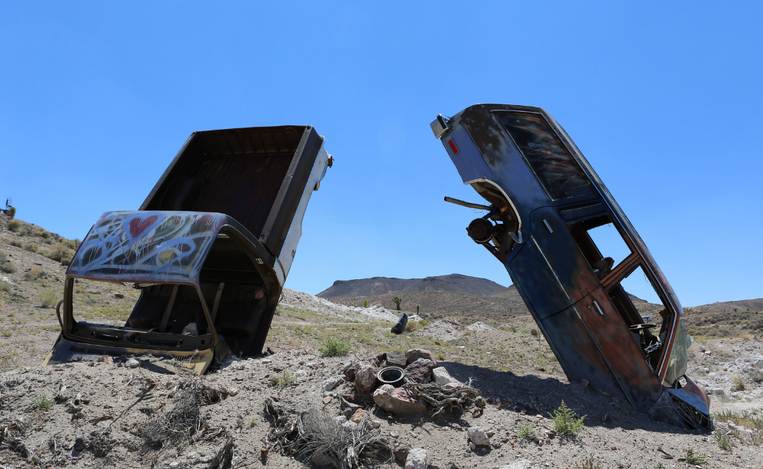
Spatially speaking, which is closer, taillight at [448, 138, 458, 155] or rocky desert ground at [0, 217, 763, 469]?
rocky desert ground at [0, 217, 763, 469]

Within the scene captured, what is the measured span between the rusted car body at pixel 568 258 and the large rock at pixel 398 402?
8.79 ft

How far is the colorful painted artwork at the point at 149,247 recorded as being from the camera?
6168mm

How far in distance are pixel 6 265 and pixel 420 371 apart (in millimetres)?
20127

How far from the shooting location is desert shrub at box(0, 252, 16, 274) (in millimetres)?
18844

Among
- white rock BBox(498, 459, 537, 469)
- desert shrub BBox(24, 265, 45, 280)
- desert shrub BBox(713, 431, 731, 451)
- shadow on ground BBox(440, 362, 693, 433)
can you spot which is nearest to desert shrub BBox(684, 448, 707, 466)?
desert shrub BBox(713, 431, 731, 451)

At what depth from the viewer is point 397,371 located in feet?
17.1

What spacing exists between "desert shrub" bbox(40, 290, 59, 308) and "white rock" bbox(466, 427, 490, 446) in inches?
642

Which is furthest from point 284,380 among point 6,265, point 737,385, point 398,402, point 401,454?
point 6,265

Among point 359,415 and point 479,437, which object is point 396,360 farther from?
point 479,437

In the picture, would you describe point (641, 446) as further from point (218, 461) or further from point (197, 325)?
point (197, 325)

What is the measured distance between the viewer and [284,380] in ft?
18.6

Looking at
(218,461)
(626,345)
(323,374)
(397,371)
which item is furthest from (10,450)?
(626,345)

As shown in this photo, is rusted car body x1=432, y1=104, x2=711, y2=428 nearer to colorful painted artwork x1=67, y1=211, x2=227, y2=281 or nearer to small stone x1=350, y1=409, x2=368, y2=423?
small stone x1=350, y1=409, x2=368, y2=423

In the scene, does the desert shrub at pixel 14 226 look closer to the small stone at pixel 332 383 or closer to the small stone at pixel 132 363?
the small stone at pixel 132 363
